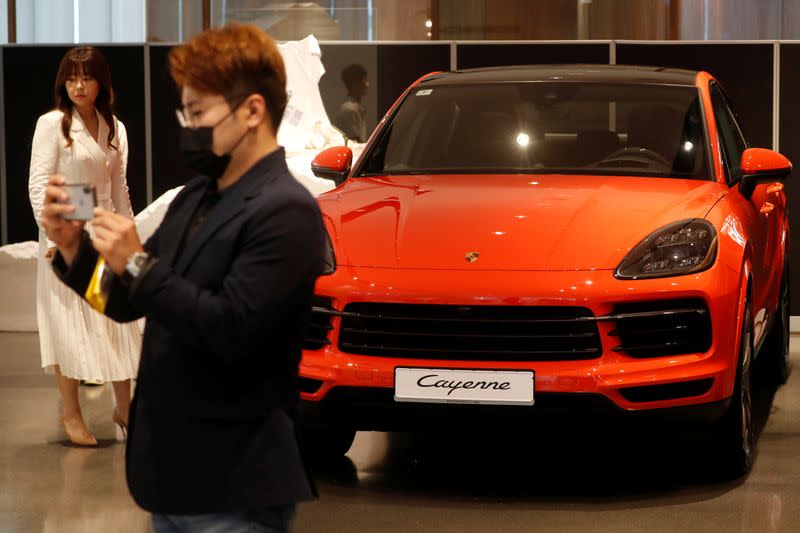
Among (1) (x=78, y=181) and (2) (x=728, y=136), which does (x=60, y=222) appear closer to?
(1) (x=78, y=181)

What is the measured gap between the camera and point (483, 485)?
4863mm

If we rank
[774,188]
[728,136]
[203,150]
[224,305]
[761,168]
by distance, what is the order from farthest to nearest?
[774,188]
[728,136]
[761,168]
[203,150]
[224,305]

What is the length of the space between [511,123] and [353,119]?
3700mm

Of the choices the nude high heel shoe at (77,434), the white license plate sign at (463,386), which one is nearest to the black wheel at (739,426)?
the white license plate sign at (463,386)

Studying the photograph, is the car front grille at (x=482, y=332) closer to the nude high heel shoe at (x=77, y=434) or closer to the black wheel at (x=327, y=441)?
the black wheel at (x=327, y=441)

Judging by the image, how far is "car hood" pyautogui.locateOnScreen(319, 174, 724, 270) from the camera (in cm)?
455

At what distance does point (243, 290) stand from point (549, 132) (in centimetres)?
371

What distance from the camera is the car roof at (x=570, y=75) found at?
5.86 meters

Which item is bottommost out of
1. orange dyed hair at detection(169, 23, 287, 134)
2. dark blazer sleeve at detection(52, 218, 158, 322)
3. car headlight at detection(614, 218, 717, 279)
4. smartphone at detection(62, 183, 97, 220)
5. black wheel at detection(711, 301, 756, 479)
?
black wheel at detection(711, 301, 756, 479)

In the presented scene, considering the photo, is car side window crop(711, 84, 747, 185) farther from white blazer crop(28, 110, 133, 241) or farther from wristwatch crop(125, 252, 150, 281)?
wristwatch crop(125, 252, 150, 281)

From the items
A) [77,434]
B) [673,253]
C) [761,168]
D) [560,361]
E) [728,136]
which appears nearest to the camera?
[560,361]

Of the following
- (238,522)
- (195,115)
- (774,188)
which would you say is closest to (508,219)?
(774,188)

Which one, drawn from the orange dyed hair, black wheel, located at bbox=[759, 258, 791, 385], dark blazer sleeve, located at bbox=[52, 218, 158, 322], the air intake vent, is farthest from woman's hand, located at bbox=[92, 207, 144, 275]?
black wheel, located at bbox=[759, 258, 791, 385]

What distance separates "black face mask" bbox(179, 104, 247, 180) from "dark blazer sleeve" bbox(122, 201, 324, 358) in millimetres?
140
